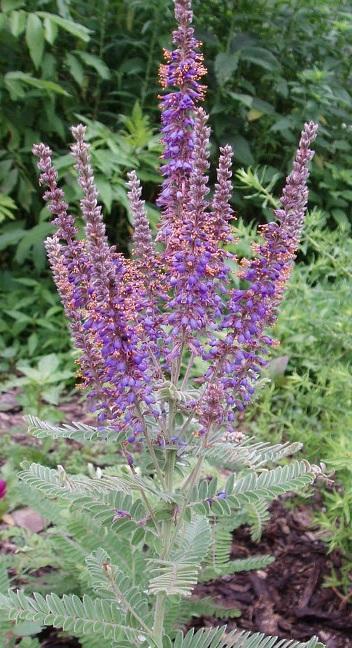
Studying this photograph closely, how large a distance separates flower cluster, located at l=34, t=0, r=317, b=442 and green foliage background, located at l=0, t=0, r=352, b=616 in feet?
6.05

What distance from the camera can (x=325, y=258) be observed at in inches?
165

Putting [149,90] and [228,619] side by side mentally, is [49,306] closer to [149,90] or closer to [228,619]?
[149,90]

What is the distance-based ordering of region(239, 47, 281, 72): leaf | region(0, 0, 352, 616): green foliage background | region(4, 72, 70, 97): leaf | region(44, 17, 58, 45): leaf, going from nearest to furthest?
region(0, 0, 352, 616): green foliage background → region(44, 17, 58, 45): leaf → region(4, 72, 70, 97): leaf → region(239, 47, 281, 72): leaf

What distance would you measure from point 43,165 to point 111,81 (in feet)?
15.3

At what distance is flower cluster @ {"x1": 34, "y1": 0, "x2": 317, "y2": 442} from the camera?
5.37ft

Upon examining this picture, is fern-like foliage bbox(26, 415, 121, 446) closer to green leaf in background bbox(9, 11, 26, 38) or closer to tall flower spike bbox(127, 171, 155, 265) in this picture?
tall flower spike bbox(127, 171, 155, 265)

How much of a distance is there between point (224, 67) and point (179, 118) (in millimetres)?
3947

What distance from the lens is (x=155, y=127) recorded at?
18.8 ft

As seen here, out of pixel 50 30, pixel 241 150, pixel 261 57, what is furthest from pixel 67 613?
pixel 261 57

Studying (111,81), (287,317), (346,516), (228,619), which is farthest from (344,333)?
(111,81)

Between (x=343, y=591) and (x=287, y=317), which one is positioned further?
(x=287, y=317)

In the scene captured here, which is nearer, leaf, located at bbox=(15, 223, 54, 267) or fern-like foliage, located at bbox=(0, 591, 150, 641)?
fern-like foliage, located at bbox=(0, 591, 150, 641)

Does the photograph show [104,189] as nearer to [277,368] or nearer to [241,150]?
[241,150]

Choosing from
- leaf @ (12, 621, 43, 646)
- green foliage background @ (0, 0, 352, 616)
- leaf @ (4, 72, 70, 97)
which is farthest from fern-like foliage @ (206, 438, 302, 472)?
leaf @ (4, 72, 70, 97)
